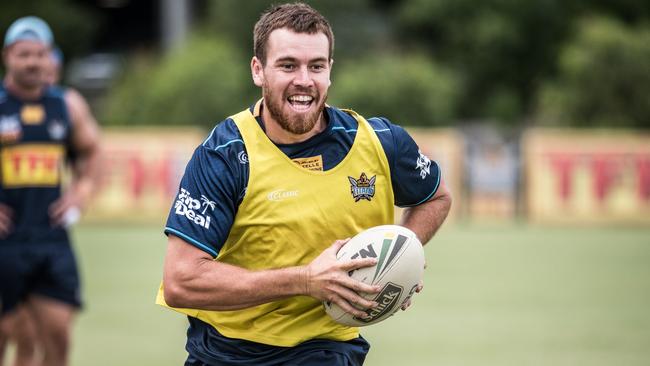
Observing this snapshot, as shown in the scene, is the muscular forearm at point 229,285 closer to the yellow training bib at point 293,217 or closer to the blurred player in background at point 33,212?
the yellow training bib at point 293,217

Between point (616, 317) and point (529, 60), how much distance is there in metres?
23.8

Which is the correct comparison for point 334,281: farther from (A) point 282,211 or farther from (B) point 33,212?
(B) point 33,212

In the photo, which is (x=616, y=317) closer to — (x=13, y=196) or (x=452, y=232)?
(x=13, y=196)

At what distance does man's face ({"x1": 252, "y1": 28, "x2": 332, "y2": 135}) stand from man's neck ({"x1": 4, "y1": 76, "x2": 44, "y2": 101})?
3785 mm

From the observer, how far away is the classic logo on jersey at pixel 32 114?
27.5ft

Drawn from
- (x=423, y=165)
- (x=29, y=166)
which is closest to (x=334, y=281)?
(x=423, y=165)

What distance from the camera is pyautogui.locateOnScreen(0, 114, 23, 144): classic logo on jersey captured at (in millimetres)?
8336

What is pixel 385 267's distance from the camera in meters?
4.96

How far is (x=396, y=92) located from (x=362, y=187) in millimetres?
22780

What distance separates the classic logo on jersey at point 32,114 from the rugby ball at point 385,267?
13.4ft

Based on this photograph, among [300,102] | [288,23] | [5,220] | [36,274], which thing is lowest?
[36,274]

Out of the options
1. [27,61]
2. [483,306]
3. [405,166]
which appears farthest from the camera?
[483,306]

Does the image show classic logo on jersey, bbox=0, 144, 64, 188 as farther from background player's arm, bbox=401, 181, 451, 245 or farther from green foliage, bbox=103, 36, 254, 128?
green foliage, bbox=103, 36, 254, 128

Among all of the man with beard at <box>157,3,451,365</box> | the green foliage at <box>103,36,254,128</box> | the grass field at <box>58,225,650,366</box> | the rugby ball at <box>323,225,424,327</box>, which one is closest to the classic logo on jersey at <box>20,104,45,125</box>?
the grass field at <box>58,225,650,366</box>
